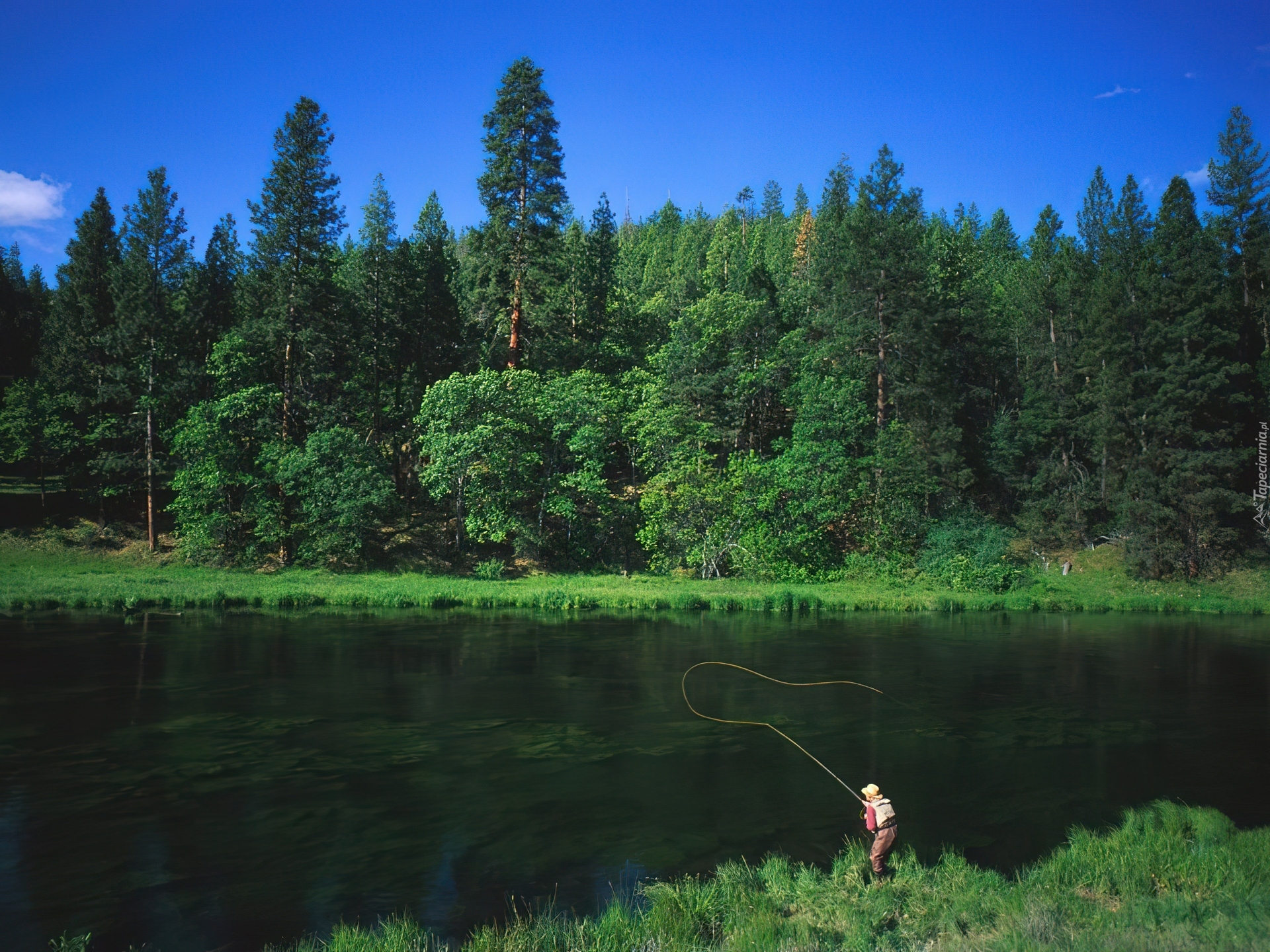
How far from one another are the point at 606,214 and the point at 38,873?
203 ft

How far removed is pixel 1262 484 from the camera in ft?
143

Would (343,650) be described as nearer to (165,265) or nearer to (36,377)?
(165,265)

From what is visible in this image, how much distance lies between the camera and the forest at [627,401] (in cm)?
4141

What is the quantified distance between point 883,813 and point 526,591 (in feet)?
88.5

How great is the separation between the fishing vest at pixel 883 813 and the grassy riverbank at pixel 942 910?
67cm

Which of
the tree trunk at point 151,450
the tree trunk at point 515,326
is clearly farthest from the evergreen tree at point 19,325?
the tree trunk at point 515,326

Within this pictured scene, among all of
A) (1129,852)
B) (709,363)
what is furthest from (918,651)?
(709,363)

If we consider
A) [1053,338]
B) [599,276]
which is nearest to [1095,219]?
[1053,338]

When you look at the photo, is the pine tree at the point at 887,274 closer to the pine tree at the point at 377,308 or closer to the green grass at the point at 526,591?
the green grass at the point at 526,591

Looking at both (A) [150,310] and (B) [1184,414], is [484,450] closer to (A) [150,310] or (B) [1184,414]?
(A) [150,310]

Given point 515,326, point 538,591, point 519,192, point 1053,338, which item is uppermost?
point 519,192

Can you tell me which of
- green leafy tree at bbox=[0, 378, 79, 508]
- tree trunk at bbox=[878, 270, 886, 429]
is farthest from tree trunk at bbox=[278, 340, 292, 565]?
tree trunk at bbox=[878, 270, 886, 429]

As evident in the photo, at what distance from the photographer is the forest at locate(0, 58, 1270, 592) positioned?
136ft

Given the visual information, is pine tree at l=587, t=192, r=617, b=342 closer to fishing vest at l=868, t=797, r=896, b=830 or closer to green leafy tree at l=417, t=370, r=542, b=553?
green leafy tree at l=417, t=370, r=542, b=553
